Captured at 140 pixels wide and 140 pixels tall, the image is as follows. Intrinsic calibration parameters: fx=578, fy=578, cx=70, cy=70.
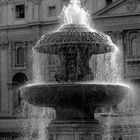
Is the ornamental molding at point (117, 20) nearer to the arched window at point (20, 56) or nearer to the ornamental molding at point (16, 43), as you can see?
the ornamental molding at point (16, 43)

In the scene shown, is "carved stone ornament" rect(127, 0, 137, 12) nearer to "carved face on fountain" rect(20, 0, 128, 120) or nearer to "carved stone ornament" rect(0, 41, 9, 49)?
"carved stone ornament" rect(0, 41, 9, 49)

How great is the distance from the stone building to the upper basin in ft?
120

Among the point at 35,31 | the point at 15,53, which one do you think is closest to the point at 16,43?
the point at 15,53

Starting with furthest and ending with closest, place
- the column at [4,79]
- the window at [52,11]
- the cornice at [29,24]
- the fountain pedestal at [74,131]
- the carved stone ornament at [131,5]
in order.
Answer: the column at [4,79] < the window at [52,11] < the cornice at [29,24] < the carved stone ornament at [131,5] < the fountain pedestal at [74,131]

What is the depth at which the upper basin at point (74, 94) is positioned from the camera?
14.7 meters

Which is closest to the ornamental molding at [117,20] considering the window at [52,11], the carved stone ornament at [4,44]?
the window at [52,11]

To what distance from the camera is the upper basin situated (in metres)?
14.7

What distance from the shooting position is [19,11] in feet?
199

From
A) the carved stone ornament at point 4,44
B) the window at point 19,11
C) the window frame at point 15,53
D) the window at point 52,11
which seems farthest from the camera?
the window at point 19,11

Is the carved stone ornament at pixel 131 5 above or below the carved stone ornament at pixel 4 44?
above

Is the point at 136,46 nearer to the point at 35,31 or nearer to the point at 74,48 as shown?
the point at 35,31

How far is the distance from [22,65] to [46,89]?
4388 cm

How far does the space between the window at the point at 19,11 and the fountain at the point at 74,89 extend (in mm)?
44003

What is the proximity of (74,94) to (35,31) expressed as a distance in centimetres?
4364
